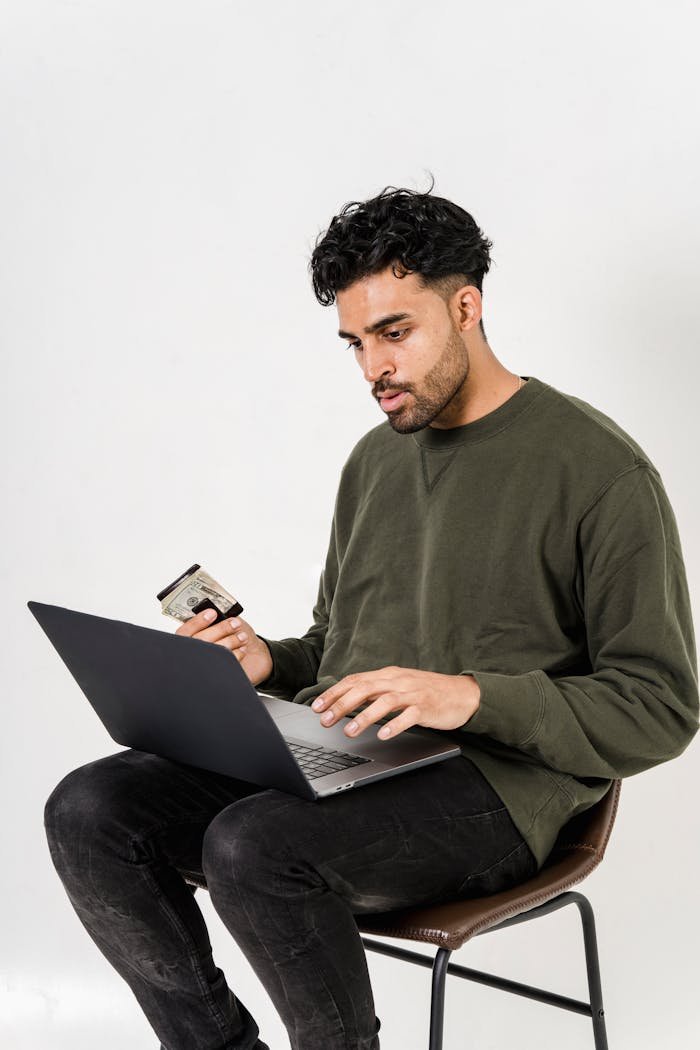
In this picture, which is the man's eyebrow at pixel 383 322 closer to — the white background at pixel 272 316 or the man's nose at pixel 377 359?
the man's nose at pixel 377 359

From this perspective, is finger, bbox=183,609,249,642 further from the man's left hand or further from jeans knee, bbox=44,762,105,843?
the man's left hand

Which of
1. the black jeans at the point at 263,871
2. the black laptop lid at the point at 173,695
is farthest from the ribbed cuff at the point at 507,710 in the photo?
the black laptop lid at the point at 173,695

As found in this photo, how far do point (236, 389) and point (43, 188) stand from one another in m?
0.61

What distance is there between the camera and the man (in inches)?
53.0

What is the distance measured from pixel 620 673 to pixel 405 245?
0.60m

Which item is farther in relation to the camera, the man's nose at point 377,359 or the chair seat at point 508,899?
the man's nose at point 377,359

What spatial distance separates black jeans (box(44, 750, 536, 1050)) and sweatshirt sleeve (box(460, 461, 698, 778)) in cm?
12

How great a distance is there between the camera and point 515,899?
4.71ft

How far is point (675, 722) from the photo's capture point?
1484 mm

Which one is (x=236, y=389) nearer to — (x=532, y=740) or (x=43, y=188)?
(x=43, y=188)

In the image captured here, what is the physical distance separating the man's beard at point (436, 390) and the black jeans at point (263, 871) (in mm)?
453

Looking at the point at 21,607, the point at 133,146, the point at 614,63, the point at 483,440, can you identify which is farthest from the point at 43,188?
the point at 483,440

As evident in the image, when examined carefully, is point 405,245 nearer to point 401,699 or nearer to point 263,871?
point 401,699

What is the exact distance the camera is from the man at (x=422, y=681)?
4.42 ft
